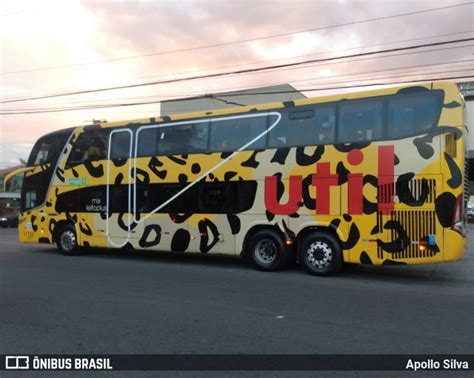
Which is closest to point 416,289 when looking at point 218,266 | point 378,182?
point 378,182

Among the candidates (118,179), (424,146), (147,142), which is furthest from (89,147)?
(424,146)

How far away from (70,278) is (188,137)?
4637 mm

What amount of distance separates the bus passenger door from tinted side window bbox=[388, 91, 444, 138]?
714 cm

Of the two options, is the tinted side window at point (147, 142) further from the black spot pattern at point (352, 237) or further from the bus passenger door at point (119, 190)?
the black spot pattern at point (352, 237)

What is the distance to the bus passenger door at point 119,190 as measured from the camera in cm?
1305

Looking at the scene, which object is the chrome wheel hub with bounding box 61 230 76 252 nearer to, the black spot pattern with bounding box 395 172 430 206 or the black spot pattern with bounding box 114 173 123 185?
the black spot pattern with bounding box 114 173 123 185

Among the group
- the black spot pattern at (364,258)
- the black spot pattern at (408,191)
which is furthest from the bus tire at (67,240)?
the black spot pattern at (408,191)

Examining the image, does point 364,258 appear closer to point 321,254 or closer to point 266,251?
point 321,254

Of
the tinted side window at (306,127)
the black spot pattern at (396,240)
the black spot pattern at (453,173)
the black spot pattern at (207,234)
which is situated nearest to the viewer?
the black spot pattern at (453,173)

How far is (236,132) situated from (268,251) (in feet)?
9.91

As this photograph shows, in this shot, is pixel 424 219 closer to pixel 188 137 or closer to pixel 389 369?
pixel 389 369

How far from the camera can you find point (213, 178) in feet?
38.2

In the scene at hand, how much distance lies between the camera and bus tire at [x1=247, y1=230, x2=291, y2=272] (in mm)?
10703

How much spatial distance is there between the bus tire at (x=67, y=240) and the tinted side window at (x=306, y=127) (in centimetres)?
724
